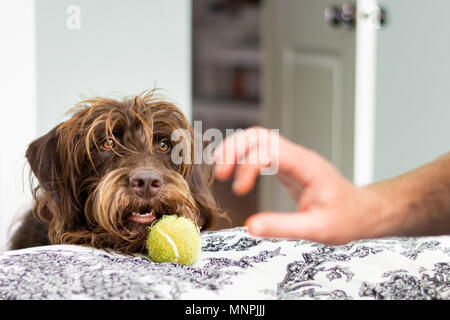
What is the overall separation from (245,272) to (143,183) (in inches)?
10.7

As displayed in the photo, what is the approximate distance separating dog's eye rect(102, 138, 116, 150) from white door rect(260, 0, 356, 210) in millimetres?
1654

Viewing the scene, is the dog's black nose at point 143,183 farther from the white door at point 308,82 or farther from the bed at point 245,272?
the white door at point 308,82

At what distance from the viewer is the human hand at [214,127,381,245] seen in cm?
76

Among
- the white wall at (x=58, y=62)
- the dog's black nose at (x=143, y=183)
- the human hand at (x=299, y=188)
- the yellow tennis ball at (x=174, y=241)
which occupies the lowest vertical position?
the yellow tennis ball at (x=174, y=241)

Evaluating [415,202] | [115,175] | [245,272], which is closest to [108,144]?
[115,175]

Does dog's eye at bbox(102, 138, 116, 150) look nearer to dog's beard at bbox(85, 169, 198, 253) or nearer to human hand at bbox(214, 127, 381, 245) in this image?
dog's beard at bbox(85, 169, 198, 253)

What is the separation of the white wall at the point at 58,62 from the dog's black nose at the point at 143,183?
0.28m

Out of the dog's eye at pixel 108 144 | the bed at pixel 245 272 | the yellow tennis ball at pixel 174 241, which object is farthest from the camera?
the dog's eye at pixel 108 144

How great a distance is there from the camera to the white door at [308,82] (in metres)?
2.91

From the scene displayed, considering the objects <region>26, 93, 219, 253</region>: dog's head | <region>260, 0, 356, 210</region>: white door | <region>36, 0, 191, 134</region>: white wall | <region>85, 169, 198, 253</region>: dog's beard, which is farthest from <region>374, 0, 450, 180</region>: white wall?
<region>85, 169, 198, 253</region>: dog's beard

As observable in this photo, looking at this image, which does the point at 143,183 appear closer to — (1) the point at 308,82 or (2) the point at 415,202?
(2) the point at 415,202

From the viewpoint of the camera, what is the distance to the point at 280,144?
80 cm

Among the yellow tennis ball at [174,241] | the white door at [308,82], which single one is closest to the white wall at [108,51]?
the yellow tennis ball at [174,241]
